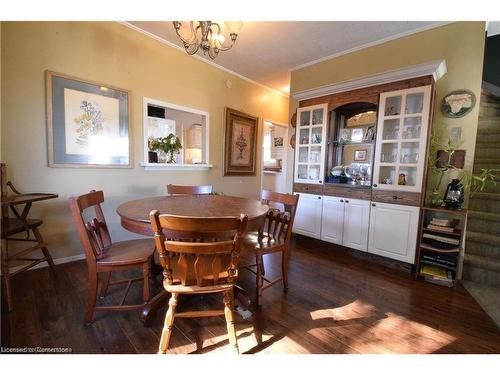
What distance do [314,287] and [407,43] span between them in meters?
2.98

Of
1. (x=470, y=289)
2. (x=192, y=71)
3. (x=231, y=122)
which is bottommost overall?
(x=470, y=289)

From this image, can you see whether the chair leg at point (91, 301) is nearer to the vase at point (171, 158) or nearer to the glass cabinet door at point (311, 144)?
the vase at point (171, 158)

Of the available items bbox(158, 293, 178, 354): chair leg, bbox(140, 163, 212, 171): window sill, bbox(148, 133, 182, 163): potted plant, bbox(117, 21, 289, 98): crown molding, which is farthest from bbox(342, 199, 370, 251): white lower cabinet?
bbox(117, 21, 289, 98): crown molding

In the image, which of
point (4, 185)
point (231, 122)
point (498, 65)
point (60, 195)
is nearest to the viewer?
point (4, 185)

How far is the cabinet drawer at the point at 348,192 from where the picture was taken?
8.73ft

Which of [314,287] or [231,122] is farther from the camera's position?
[231,122]

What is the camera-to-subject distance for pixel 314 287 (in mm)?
2043

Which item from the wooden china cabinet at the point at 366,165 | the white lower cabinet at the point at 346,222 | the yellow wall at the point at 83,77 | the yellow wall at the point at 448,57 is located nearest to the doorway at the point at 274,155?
the wooden china cabinet at the point at 366,165

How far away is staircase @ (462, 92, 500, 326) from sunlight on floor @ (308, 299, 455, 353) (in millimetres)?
691

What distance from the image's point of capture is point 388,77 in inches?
95.7

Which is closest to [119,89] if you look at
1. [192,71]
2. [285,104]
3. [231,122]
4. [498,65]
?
[192,71]

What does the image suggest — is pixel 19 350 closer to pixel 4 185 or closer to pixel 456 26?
pixel 4 185

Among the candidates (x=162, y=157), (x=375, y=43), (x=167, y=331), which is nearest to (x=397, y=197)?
(x=375, y=43)

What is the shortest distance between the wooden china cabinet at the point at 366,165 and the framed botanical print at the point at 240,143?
1.11 metres
